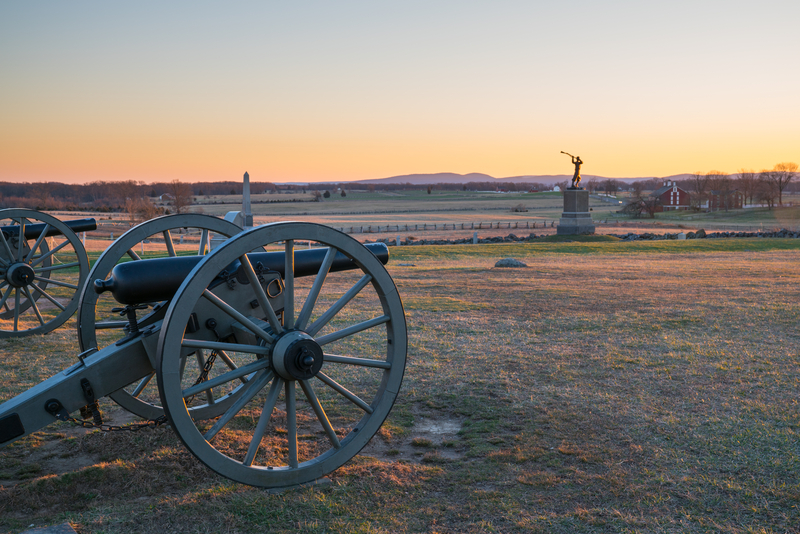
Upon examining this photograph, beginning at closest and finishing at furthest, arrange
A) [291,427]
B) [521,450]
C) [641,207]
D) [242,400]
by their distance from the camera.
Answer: [242,400] < [291,427] < [521,450] < [641,207]

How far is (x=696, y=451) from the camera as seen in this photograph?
4.87m

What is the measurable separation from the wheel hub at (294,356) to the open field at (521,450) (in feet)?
2.70

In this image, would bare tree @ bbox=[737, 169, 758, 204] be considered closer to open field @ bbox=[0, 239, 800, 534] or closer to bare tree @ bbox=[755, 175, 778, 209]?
bare tree @ bbox=[755, 175, 778, 209]

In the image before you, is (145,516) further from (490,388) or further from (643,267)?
(643,267)

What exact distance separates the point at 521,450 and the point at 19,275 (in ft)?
25.5

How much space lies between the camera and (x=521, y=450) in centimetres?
493

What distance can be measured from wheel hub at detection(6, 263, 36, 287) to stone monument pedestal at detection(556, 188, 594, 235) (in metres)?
28.0

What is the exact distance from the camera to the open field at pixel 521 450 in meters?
3.84

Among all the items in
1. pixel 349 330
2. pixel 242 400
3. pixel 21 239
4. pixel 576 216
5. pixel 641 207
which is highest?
pixel 641 207

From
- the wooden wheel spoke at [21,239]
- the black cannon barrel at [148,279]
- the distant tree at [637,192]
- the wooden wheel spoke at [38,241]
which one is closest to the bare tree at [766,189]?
the distant tree at [637,192]

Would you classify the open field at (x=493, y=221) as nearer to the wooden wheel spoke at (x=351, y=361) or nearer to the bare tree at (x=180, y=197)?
the bare tree at (x=180, y=197)

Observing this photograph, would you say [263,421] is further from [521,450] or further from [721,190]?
[721,190]

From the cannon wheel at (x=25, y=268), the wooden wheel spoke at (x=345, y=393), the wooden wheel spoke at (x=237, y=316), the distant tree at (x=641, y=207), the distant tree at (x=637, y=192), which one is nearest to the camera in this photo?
the wooden wheel spoke at (x=237, y=316)

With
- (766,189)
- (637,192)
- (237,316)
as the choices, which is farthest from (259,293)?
(766,189)
